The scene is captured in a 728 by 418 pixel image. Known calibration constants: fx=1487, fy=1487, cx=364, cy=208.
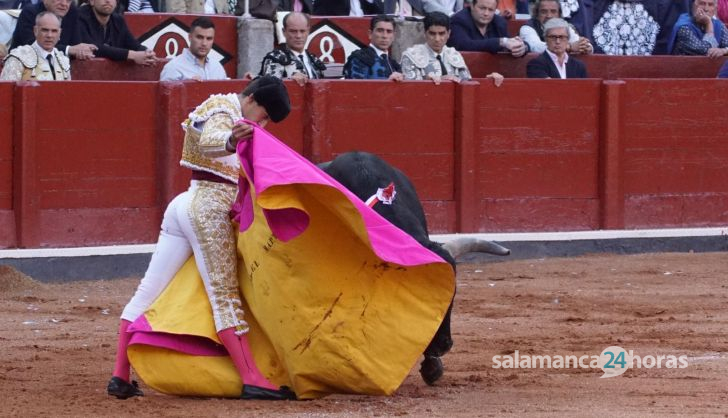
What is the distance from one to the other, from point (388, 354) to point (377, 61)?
4281 millimetres

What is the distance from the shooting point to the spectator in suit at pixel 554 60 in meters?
9.30

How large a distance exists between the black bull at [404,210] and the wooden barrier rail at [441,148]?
284 cm

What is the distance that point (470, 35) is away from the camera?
9.62 m

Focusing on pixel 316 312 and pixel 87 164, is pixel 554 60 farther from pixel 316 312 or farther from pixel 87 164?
pixel 316 312

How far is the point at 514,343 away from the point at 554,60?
144 inches

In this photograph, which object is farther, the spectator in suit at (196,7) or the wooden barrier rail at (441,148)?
the spectator in suit at (196,7)

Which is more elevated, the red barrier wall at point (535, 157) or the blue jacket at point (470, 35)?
the blue jacket at point (470, 35)

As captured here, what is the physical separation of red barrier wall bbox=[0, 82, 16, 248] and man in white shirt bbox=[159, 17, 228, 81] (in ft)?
3.04

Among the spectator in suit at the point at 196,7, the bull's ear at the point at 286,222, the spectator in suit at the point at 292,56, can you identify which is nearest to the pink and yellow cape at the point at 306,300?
the bull's ear at the point at 286,222

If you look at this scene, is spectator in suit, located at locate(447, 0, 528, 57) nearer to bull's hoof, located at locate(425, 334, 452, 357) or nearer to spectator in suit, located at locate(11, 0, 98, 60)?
spectator in suit, located at locate(11, 0, 98, 60)

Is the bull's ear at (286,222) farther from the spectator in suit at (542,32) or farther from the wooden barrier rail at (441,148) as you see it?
the spectator in suit at (542,32)

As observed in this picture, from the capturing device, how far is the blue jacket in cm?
955

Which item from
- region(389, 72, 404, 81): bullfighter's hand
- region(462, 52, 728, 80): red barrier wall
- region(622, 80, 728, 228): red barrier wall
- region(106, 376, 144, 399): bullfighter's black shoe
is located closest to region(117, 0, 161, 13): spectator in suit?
region(389, 72, 404, 81): bullfighter's hand

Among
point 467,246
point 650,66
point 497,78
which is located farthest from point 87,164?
point 650,66
